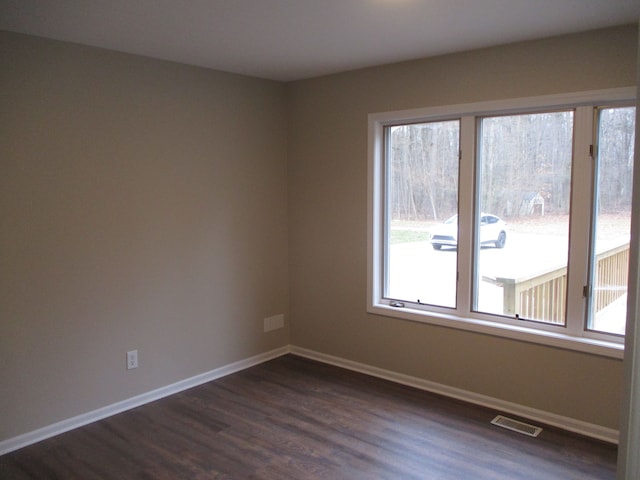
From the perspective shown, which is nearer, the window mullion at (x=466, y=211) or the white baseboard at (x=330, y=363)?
the white baseboard at (x=330, y=363)

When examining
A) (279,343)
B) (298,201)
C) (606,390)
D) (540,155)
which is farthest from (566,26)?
(279,343)

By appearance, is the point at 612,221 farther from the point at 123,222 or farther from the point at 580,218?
the point at 123,222

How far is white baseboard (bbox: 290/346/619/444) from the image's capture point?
309 cm

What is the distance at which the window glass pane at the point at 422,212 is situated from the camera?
371cm

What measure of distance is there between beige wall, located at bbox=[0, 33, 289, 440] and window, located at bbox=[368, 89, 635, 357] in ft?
3.54

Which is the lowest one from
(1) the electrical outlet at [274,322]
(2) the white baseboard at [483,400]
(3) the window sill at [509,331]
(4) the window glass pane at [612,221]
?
(2) the white baseboard at [483,400]

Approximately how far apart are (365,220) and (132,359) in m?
2.01

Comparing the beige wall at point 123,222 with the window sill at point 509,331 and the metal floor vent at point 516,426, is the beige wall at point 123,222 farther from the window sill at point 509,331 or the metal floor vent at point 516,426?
the metal floor vent at point 516,426

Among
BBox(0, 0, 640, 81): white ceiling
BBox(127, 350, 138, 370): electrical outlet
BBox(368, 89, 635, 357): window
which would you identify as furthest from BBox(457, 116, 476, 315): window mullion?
BBox(127, 350, 138, 370): electrical outlet

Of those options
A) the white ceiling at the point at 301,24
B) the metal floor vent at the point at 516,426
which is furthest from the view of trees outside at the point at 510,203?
the metal floor vent at the point at 516,426

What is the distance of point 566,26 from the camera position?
2879 mm

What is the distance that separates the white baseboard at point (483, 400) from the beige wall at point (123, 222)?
662 millimetres

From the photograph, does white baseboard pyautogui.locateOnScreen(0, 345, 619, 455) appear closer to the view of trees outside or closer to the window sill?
the window sill

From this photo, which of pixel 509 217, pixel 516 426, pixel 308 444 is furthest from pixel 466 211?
pixel 308 444
